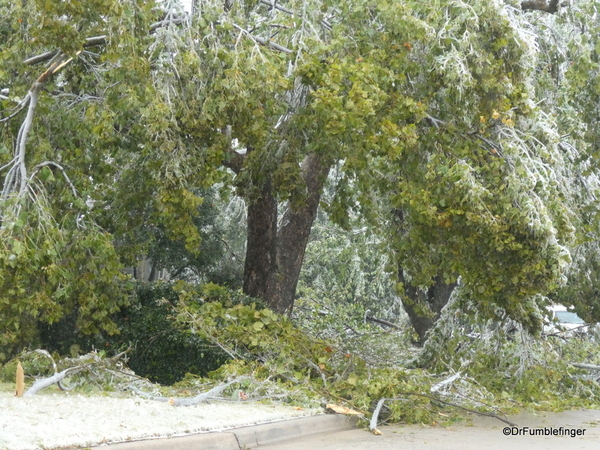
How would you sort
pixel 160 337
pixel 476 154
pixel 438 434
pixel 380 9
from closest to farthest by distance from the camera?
1. pixel 438 434
2. pixel 380 9
3. pixel 476 154
4. pixel 160 337

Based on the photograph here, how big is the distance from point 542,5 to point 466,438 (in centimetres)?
969

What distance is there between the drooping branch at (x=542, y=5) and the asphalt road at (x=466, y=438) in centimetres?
810

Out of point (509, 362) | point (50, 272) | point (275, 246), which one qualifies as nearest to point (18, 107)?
point (50, 272)

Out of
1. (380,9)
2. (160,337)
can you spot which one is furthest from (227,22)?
(160,337)

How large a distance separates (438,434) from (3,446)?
4809 mm

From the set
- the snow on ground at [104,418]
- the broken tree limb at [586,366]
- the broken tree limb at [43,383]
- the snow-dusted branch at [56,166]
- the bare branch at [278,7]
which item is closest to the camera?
the snow on ground at [104,418]

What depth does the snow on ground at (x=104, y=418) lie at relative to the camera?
670 centimetres

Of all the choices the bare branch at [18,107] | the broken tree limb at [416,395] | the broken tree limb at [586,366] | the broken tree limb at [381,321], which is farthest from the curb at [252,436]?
the broken tree limb at [381,321]

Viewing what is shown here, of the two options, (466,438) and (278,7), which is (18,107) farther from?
(466,438)

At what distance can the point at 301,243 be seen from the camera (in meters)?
16.5

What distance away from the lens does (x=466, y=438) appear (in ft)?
29.7

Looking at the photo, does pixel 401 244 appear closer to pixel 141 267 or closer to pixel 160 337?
pixel 160 337

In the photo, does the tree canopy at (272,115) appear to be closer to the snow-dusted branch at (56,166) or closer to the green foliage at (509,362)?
the snow-dusted branch at (56,166)

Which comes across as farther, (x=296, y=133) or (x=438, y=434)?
(x=296, y=133)
